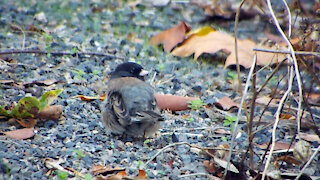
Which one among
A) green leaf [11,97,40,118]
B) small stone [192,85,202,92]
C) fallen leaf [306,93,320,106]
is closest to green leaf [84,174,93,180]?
green leaf [11,97,40,118]

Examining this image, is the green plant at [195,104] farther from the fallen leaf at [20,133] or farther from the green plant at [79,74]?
the fallen leaf at [20,133]

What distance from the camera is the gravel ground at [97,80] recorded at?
342 cm

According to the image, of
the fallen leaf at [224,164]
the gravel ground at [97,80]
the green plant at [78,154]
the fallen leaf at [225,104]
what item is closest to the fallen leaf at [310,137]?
the gravel ground at [97,80]

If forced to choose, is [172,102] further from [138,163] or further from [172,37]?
[172,37]

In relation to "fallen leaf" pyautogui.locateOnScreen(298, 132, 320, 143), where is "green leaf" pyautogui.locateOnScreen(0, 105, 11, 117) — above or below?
above

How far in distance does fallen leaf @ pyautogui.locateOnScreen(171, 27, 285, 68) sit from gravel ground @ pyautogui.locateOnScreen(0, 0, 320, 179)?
149 millimetres

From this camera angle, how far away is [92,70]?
16.3ft

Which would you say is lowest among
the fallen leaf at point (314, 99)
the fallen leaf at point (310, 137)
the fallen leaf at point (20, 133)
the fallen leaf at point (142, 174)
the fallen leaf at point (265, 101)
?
the fallen leaf at point (142, 174)

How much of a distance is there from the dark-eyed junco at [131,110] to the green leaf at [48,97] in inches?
15.6

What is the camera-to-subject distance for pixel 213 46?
5.39 m

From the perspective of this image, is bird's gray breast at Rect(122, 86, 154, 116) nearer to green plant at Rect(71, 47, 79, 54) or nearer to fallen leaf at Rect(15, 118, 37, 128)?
fallen leaf at Rect(15, 118, 37, 128)

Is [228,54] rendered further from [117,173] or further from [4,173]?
[4,173]

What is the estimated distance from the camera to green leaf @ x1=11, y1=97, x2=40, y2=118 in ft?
12.1

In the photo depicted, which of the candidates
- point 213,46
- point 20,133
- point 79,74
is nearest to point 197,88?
point 213,46
